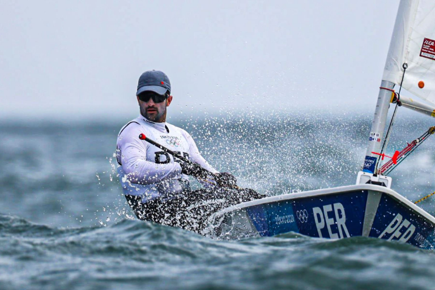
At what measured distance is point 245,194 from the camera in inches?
235

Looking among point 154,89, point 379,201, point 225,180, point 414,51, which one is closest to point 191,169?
point 225,180

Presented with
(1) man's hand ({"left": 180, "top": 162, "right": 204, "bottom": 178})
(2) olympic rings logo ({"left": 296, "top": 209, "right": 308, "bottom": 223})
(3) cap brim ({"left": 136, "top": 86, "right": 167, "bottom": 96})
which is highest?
(3) cap brim ({"left": 136, "top": 86, "right": 167, "bottom": 96})

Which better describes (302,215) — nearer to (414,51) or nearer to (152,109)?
(152,109)

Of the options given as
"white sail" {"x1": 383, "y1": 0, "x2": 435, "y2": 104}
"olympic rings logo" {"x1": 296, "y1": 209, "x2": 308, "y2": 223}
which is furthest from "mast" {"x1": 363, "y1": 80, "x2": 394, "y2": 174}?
"olympic rings logo" {"x1": 296, "y1": 209, "x2": 308, "y2": 223}

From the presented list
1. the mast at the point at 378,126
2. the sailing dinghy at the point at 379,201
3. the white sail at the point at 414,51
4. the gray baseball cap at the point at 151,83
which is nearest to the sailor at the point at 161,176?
the gray baseball cap at the point at 151,83

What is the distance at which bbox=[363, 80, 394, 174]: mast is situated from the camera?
602cm

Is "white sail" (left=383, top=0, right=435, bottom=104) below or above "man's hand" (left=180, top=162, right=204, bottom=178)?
above

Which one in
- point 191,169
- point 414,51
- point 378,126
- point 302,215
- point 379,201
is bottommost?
point 302,215

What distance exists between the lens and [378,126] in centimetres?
609

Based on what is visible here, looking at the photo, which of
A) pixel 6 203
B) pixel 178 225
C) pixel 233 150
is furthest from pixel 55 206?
pixel 178 225

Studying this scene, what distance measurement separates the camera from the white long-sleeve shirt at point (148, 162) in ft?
18.6

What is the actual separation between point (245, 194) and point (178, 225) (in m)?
0.73

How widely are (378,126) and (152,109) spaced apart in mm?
2236

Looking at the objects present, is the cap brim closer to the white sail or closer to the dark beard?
the dark beard
